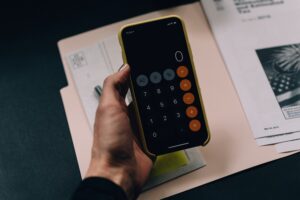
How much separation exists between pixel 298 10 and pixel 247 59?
0.44 ft

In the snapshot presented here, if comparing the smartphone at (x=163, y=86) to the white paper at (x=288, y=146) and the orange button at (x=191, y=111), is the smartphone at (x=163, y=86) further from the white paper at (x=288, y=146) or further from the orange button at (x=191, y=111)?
the white paper at (x=288, y=146)

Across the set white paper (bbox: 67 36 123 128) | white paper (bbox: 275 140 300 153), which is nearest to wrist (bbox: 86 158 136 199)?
white paper (bbox: 67 36 123 128)

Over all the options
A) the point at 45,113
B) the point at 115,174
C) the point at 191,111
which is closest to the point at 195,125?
the point at 191,111

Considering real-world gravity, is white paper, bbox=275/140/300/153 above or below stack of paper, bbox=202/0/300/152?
Answer: below

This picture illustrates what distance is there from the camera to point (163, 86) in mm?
540

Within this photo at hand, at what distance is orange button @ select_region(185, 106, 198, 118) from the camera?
0.54m

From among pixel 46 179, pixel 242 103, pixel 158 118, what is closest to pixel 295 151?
pixel 242 103

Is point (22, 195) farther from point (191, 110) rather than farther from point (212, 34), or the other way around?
point (212, 34)

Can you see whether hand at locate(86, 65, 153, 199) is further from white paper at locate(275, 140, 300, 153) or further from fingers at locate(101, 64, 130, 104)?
white paper at locate(275, 140, 300, 153)

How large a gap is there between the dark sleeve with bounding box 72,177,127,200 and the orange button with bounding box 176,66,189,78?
0.17 metres

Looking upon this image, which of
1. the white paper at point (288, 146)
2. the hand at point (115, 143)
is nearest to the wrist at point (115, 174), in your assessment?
the hand at point (115, 143)

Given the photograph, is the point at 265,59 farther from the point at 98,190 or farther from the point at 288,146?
the point at 98,190

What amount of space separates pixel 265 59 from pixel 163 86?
0.62ft

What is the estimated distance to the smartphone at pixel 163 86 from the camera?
1.74 ft
